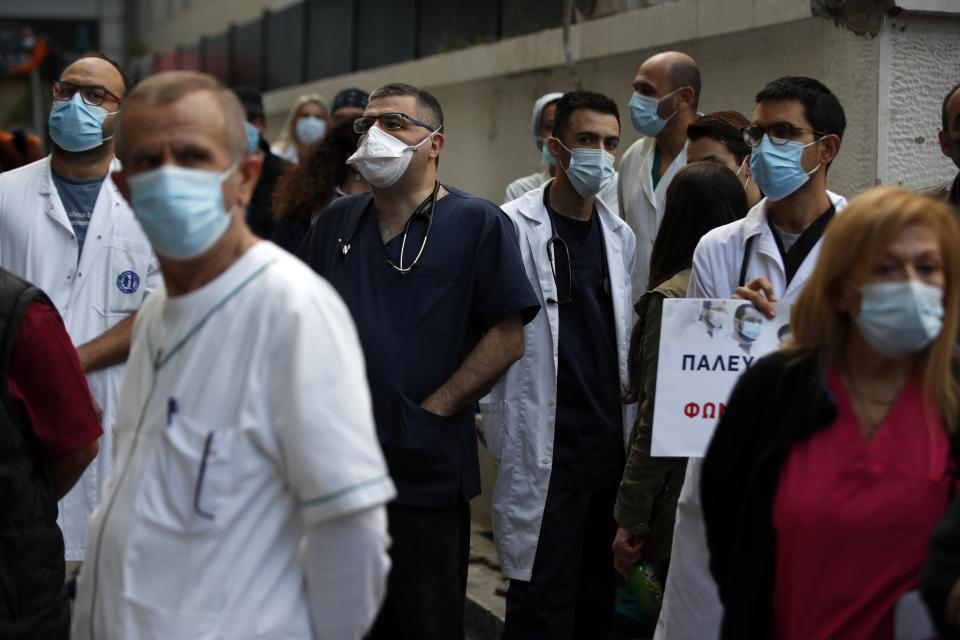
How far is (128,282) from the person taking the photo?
515cm

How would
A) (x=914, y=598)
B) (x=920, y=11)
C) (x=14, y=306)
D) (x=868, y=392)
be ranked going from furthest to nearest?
(x=920, y=11)
(x=14, y=306)
(x=868, y=392)
(x=914, y=598)

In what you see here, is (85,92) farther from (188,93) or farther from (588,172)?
(188,93)

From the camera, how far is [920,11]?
246 inches

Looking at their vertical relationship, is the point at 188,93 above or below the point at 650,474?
above

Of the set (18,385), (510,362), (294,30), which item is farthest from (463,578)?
(294,30)

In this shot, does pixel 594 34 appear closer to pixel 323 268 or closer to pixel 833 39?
pixel 833 39

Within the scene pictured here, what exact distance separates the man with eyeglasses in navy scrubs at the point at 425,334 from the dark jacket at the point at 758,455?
1.67m

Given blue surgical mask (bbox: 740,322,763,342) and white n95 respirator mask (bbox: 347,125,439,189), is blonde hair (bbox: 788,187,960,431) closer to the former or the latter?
blue surgical mask (bbox: 740,322,763,342)

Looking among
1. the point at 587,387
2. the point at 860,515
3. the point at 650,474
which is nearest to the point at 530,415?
the point at 587,387

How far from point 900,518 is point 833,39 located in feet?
13.1

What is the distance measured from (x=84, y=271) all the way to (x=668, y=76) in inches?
126

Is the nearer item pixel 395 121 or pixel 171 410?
pixel 171 410

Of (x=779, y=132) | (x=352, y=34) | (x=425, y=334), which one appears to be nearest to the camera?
(x=779, y=132)

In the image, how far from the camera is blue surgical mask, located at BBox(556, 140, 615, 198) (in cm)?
576
